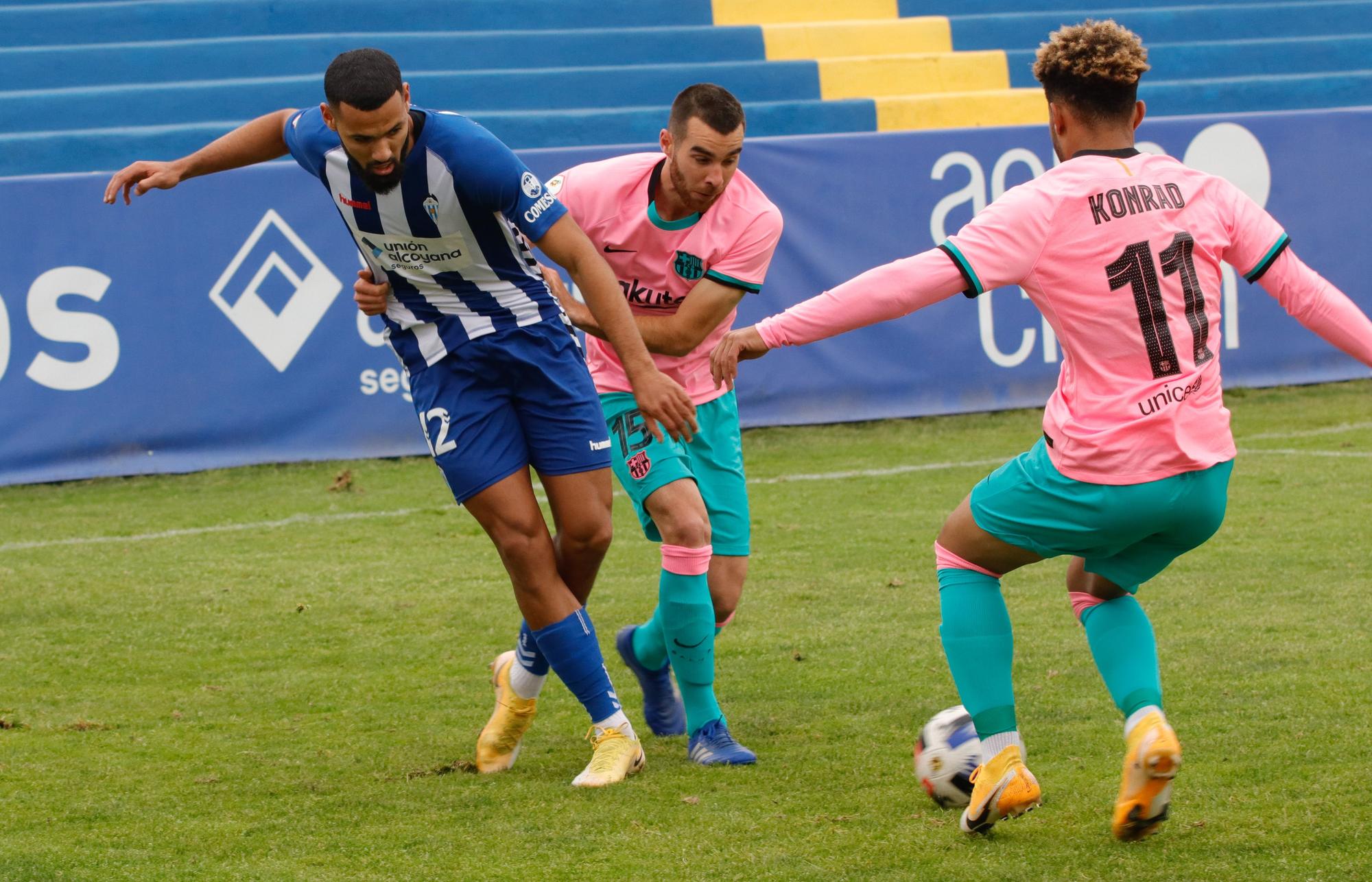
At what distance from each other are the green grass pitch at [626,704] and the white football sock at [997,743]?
21cm

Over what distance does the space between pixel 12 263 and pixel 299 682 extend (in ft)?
16.6

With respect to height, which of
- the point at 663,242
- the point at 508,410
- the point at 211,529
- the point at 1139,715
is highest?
the point at 663,242

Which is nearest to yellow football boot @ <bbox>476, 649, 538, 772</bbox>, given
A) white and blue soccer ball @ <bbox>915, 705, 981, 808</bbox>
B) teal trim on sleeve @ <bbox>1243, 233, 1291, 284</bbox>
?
white and blue soccer ball @ <bbox>915, 705, 981, 808</bbox>

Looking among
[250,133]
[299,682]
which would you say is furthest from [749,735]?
[250,133]

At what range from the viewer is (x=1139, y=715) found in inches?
136

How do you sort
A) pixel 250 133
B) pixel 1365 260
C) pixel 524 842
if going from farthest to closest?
pixel 1365 260 < pixel 250 133 < pixel 524 842

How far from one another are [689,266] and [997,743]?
182 cm

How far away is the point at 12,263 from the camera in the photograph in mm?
9406

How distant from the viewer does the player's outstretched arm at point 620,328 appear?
3953 millimetres

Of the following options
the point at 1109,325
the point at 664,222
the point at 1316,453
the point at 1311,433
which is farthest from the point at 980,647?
the point at 1311,433

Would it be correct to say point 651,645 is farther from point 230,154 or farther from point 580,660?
point 230,154

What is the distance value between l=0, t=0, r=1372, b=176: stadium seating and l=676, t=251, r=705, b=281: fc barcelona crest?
8.11m

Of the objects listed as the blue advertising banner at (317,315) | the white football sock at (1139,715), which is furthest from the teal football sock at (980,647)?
the blue advertising banner at (317,315)

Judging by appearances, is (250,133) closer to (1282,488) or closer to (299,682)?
(299,682)
